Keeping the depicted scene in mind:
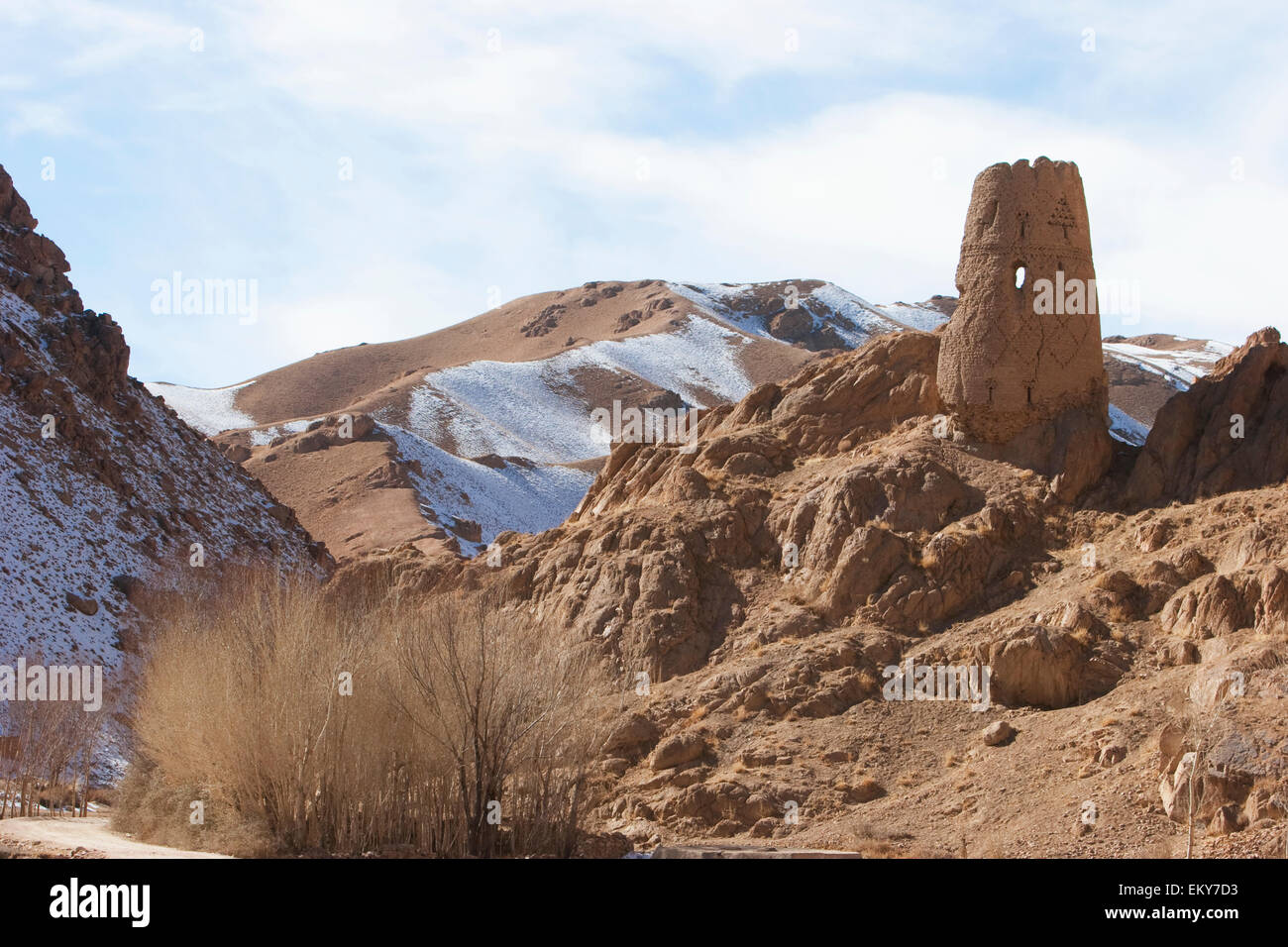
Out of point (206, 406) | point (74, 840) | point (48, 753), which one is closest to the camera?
point (74, 840)

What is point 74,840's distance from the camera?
27.1 meters

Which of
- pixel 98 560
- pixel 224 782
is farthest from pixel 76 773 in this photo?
pixel 224 782

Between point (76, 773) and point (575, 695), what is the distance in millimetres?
19328

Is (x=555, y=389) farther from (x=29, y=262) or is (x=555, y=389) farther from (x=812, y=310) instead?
(x=29, y=262)

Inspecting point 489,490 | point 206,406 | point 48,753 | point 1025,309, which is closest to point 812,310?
point 206,406

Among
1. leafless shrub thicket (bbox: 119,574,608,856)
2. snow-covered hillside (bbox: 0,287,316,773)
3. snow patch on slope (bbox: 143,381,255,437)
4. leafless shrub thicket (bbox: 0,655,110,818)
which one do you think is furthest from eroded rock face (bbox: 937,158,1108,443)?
snow patch on slope (bbox: 143,381,255,437)

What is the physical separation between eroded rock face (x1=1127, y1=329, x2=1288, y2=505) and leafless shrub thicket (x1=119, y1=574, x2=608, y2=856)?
10973mm

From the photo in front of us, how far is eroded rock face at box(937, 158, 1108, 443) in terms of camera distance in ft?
95.2

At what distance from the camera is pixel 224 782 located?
2612 cm

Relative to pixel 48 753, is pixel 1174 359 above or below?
above

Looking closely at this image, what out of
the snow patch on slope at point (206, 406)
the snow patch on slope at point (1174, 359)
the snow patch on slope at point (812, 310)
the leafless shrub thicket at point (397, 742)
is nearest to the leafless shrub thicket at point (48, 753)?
the leafless shrub thicket at point (397, 742)

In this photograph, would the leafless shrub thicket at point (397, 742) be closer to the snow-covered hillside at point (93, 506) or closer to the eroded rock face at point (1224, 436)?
the eroded rock face at point (1224, 436)

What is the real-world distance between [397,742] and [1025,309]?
13.9m

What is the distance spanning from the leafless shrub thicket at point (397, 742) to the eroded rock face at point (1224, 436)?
10973mm
